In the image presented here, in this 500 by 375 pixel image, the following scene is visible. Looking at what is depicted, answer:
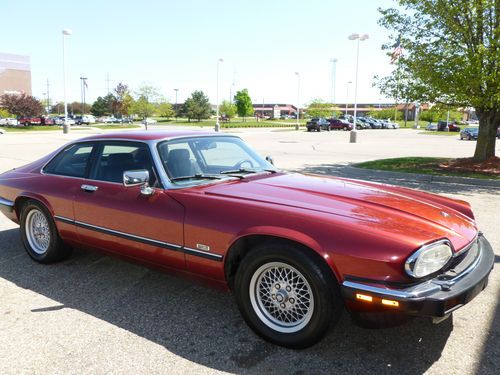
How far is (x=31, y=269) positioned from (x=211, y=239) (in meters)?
2.39

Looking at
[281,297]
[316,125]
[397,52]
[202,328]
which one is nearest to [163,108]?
[316,125]

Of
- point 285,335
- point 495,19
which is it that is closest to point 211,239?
point 285,335

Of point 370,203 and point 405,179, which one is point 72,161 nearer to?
point 370,203

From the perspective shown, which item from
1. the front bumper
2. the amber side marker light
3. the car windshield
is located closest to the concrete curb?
the car windshield

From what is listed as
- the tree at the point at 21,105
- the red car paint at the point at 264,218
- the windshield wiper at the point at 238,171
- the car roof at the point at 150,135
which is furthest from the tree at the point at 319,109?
the red car paint at the point at 264,218

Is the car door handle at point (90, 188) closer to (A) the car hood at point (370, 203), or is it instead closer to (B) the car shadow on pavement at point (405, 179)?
(A) the car hood at point (370, 203)

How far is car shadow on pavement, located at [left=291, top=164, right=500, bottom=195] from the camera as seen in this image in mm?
9578

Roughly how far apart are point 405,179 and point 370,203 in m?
8.44

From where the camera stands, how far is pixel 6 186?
4789 mm

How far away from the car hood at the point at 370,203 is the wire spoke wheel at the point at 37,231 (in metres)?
2.19

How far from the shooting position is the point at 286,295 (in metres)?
2.92

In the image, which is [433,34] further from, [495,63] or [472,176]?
[472,176]

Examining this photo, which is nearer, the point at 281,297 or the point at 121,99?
the point at 281,297

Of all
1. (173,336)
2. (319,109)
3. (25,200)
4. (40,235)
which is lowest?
(173,336)
